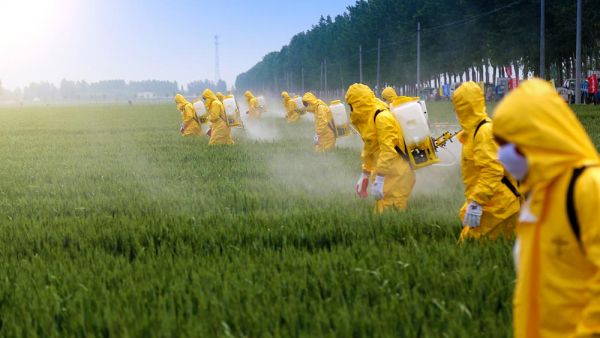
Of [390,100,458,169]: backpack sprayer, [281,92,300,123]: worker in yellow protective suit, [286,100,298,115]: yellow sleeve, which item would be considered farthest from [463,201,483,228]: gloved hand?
[286,100,298,115]: yellow sleeve

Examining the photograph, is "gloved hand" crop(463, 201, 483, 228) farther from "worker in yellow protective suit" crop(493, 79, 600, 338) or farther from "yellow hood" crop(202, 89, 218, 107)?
"yellow hood" crop(202, 89, 218, 107)

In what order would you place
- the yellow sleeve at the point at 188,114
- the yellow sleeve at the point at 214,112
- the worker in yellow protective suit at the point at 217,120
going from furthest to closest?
the yellow sleeve at the point at 188,114 → the worker in yellow protective suit at the point at 217,120 → the yellow sleeve at the point at 214,112

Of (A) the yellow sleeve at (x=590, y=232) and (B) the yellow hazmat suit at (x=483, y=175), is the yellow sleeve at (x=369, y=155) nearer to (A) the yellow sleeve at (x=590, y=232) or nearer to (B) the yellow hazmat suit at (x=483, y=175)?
(B) the yellow hazmat suit at (x=483, y=175)

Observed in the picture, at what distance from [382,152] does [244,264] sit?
255 cm

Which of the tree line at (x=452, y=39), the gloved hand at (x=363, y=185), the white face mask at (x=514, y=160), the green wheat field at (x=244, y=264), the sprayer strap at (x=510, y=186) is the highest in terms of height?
the tree line at (x=452, y=39)

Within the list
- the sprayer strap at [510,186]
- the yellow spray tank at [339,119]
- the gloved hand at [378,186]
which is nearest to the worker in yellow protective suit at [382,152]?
the gloved hand at [378,186]

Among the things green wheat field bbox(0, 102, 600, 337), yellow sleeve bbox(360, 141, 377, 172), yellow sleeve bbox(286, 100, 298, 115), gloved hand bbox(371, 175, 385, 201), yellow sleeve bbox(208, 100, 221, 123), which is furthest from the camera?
yellow sleeve bbox(286, 100, 298, 115)

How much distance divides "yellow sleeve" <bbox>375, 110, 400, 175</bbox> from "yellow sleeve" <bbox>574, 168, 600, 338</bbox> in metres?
5.35

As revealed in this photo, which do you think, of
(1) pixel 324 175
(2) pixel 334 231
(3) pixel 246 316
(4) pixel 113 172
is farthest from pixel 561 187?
(4) pixel 113 172

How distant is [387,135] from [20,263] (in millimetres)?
3926

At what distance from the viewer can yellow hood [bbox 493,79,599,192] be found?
2.46 meters

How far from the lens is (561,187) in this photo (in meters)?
2.54

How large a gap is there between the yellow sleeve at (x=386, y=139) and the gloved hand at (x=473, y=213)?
82.8 inches

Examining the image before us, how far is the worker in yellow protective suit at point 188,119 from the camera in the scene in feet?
84.2
